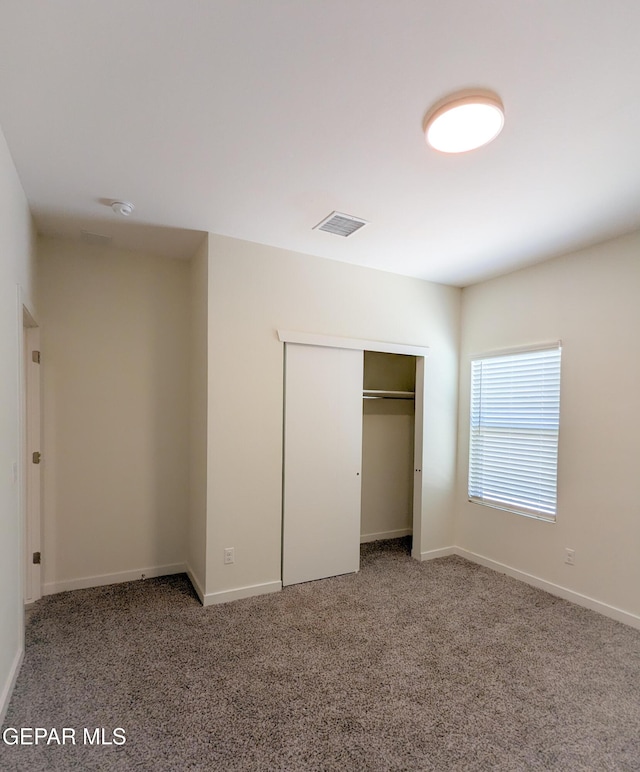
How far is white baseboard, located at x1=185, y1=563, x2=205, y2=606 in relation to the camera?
Answer: 316 centimetres

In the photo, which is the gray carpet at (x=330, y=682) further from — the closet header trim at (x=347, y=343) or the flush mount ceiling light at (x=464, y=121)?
the flush mount ceiling light at (x=464, y=121)

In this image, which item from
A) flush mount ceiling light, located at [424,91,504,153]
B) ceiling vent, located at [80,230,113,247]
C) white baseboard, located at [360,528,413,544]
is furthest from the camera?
white baseboard, located at [360,528,413,544]

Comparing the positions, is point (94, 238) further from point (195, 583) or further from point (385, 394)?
point (385, 394)

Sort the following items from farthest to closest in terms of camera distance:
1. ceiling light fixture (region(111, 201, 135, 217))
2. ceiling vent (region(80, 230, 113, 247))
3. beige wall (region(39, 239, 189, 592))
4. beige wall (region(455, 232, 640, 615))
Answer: beige wall (region(39, 239, 189, 592)) < ceiling vent (region(80, 230, 113, 247)) < beige wall (region(455, 232, 640, 615)) < ceiling light fixture (region(111, 201, 135, 217))

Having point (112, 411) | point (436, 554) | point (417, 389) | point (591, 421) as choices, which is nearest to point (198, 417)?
point (112, 411)

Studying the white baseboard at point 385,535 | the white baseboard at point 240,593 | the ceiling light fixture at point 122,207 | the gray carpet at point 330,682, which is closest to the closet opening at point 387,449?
the white baseboard at point 385,535

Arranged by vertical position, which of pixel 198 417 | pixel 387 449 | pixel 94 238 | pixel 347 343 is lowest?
pixel 387 449

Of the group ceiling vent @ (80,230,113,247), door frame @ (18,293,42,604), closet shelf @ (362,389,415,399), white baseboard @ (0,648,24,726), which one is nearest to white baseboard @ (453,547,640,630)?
closet shelf @ (362,389,415,399)

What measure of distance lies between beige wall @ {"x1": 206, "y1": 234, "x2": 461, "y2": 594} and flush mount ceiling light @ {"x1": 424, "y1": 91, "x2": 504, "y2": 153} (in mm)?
1742

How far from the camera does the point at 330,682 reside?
2244mm

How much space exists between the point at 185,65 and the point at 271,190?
3.10ft

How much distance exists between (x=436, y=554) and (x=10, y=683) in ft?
11.3

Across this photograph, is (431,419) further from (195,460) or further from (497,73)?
(497,73)

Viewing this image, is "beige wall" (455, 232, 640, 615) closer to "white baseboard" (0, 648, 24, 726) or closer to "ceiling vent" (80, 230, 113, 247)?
"ceiling vent" (80, 230, 113, 247)
